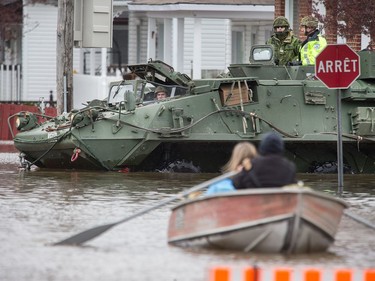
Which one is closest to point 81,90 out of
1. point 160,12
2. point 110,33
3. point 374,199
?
point 160,12

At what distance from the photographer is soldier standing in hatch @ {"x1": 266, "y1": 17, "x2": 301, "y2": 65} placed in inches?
996

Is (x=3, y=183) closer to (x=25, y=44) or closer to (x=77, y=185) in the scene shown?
(x=77, y=185)

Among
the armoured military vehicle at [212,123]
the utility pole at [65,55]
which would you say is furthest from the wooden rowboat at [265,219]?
the utility pole at [65,55]

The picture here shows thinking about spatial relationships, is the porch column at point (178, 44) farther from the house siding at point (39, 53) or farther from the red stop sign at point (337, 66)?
the red stop sign at point (337, 66)

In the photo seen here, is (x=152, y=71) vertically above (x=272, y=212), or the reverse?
(x=152, y=71)

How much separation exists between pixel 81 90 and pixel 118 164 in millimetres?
18526

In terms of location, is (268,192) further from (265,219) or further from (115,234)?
(115,234)

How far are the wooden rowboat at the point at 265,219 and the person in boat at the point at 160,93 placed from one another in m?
10.4

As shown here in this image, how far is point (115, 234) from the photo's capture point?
15148 mm

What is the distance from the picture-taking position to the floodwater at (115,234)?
1237 cm

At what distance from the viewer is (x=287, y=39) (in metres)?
25.4

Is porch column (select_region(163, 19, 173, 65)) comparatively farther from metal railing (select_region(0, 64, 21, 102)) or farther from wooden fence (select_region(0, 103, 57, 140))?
wooden fence (select_region(0, 103, 57, 140))

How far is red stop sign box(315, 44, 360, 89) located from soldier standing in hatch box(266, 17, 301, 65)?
4889 millimetres

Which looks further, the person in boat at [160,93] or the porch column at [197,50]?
the porch column at [197,50]
